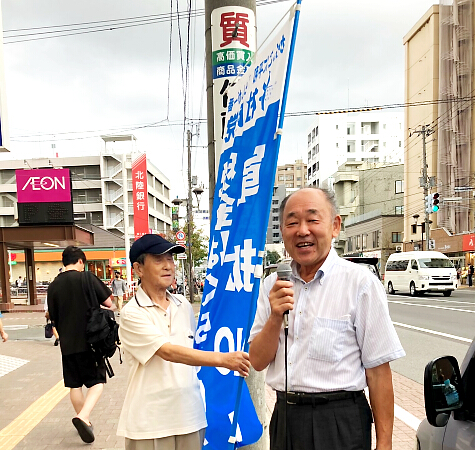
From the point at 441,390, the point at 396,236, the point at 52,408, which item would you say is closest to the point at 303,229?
the point at 441,390

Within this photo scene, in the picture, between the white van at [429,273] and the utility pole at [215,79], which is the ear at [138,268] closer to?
the utility pole at [215,79]

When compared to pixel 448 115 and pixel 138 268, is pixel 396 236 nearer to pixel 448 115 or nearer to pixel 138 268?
pixel 448 115

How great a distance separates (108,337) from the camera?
13.9 feet

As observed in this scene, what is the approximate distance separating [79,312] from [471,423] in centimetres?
362

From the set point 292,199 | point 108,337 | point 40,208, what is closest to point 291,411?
point 292,199

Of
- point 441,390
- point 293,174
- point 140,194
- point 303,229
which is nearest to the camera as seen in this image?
point 441,390

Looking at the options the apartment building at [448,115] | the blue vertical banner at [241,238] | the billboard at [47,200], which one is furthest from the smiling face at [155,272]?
the apartment building at [448,115]

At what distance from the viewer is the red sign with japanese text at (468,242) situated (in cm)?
2877

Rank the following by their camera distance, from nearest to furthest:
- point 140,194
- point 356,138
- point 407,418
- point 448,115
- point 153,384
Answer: point 153,384 → point 407,418 → point 140,194 → point 448,115 → point 356,138

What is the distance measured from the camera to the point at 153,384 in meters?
2.25

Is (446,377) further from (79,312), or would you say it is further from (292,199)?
(79,312)

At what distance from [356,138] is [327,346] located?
76459mm

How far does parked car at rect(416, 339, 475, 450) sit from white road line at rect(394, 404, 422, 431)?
10.6ft

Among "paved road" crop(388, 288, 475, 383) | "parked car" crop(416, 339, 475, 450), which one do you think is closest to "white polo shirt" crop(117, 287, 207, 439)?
"parked car" crop(416, 339, 475, 450)
